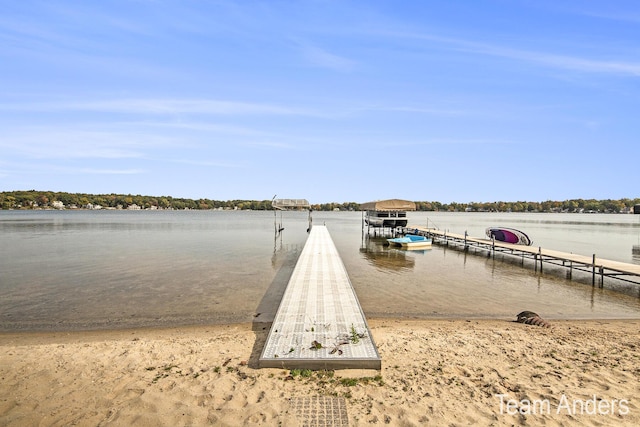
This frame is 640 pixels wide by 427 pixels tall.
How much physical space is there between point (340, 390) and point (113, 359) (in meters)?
Result: 5.04

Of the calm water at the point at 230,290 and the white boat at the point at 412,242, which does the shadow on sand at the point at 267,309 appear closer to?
the calm water at the point at 230,290

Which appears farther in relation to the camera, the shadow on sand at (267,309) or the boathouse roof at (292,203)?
the boathouse roof at (292,203)

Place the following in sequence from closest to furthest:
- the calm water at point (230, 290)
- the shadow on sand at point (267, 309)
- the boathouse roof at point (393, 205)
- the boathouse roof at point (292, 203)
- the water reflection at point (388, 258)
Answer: the shadow on sand at point (267, 309) < the calm water at point (230, 290) < the water reflection at point (388, 258) < the boathouse roof at point (393, 205) < the boathouse roof at point (292, 203)

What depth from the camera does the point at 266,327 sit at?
32.2 ft

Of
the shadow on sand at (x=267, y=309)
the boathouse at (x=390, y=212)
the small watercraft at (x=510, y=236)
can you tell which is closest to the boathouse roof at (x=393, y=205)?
the boathouse at (x=390, y=212)

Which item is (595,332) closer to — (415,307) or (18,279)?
(415,307)

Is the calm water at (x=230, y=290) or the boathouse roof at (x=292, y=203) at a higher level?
the boathouse roof at (x=292, y=203)

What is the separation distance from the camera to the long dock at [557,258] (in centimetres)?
1703

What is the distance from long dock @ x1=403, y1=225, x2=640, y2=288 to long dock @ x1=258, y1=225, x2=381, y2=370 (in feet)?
47.6

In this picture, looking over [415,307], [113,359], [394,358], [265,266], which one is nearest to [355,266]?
[265,266]

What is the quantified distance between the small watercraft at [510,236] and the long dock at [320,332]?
73.7ft

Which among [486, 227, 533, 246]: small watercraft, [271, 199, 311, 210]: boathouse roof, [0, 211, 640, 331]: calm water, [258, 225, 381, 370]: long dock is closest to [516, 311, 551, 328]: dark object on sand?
[0, 211, 640, 331]: calm water

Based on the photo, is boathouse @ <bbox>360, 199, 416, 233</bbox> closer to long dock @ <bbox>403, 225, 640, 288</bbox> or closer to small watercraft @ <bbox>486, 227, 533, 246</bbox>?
long dock @ <bbox>403, 225, 640, 288</bbox>

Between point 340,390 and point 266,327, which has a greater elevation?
point 340,390
